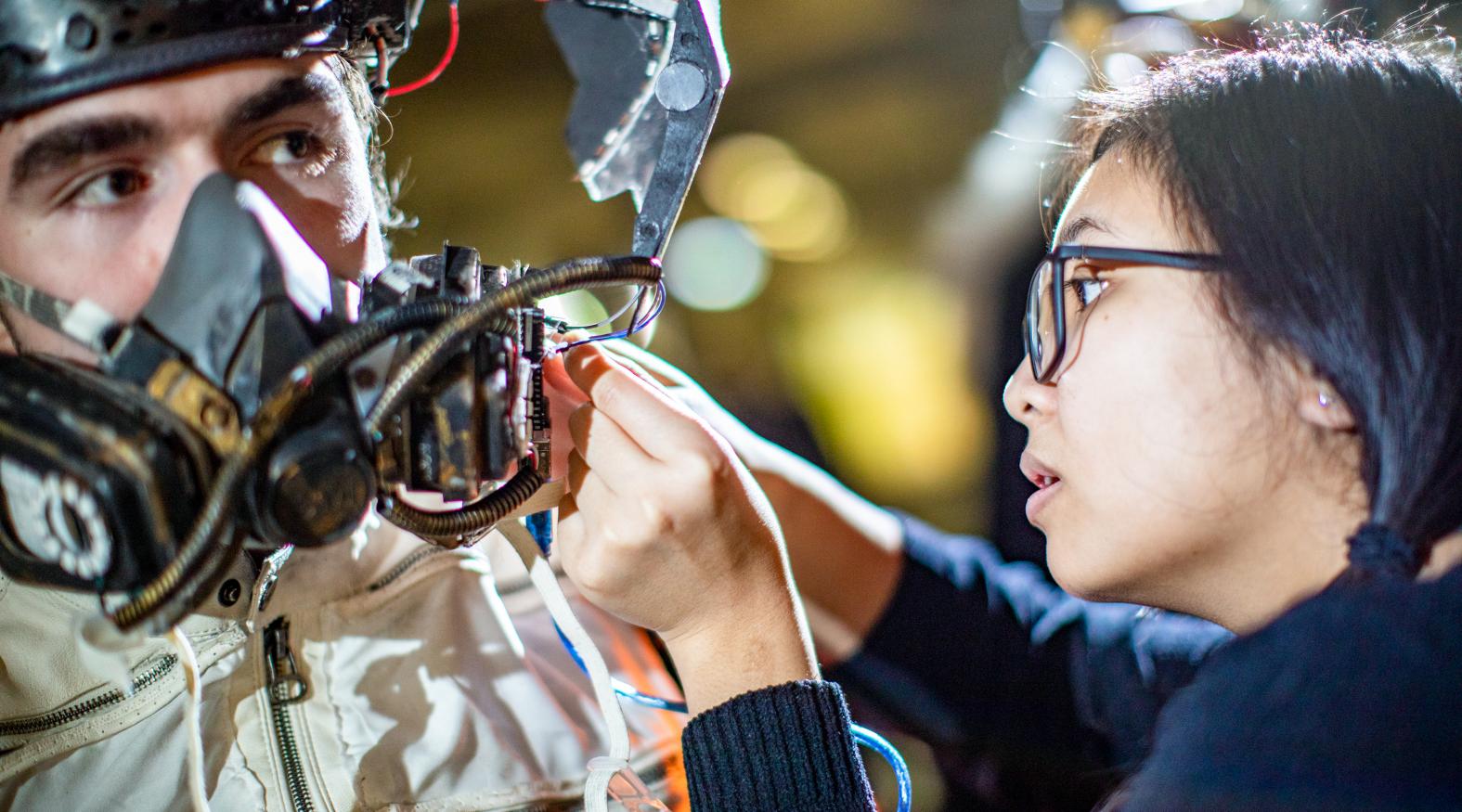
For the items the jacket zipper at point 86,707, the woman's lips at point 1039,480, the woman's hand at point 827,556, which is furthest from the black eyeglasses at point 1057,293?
the jacket zipper at point 86,707

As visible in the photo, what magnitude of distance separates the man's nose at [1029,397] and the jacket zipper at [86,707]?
136cm

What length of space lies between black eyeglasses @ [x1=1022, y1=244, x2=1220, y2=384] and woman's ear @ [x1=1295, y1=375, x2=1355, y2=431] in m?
0.23

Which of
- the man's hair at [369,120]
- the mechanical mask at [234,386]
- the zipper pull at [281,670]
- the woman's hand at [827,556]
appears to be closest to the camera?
the mechanical mask at [234,386]

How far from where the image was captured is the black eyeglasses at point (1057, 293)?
143 centimetres

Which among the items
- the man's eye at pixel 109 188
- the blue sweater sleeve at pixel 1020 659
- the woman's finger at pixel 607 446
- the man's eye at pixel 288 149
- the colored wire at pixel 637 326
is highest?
the man's eye at pixel 288 149

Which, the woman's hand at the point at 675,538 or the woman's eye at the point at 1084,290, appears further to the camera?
the woman's eye at the point at 1084,290

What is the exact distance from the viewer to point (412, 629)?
5.47 ft

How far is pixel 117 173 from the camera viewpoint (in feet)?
4.31

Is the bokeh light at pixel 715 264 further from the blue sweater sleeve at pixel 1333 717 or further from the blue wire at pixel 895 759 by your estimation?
the blue sweater sleeve at pixel 1333 717

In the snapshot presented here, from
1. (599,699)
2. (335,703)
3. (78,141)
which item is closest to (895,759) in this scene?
(599,699)

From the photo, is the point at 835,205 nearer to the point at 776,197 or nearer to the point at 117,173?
the point at 776,197

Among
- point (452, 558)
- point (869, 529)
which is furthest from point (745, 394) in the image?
point (452, 558)

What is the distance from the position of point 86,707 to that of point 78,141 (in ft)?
2.58

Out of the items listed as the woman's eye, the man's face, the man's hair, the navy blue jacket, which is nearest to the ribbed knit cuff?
the navy blue jacket
